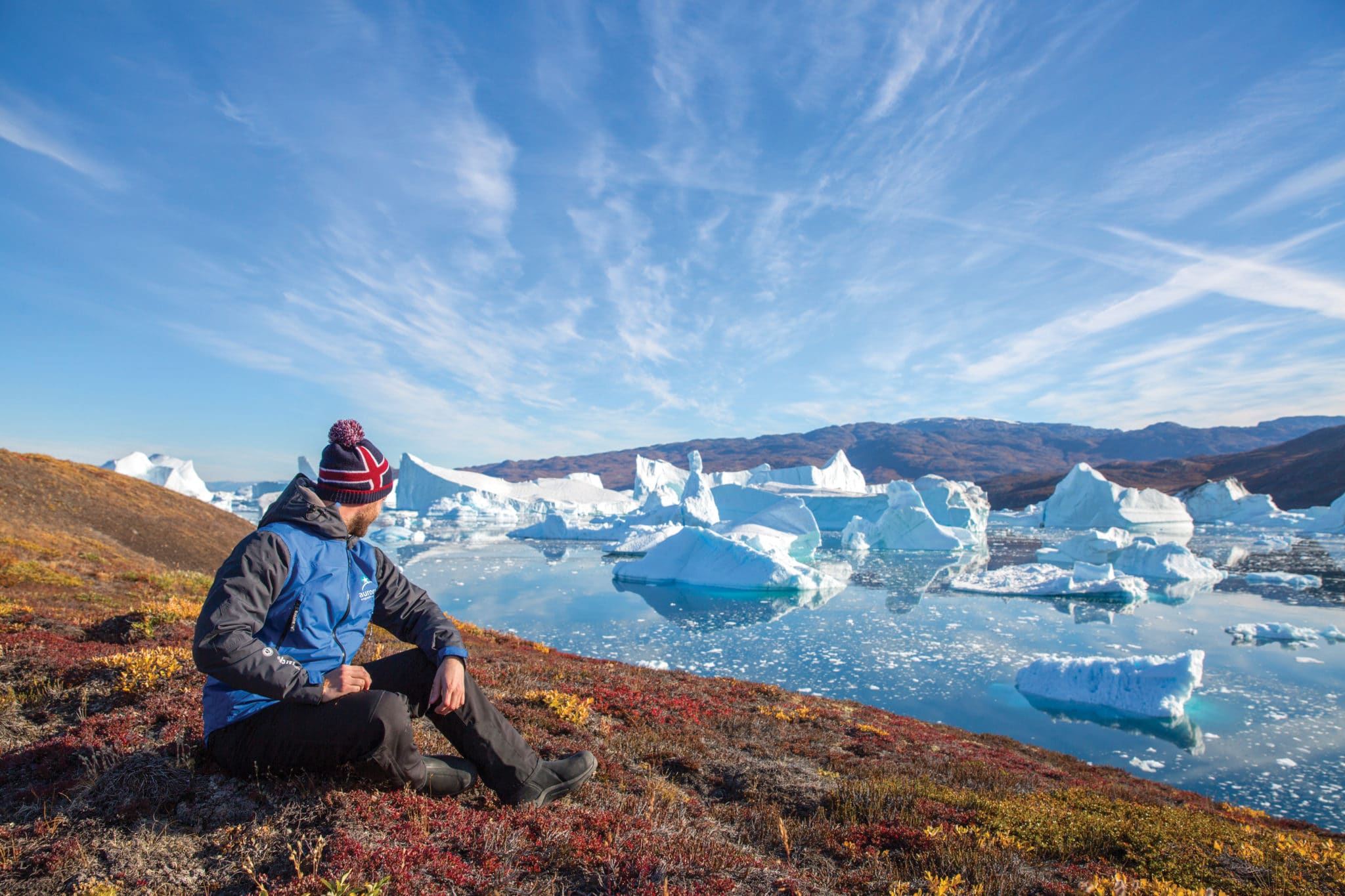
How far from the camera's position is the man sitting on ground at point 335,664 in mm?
2389

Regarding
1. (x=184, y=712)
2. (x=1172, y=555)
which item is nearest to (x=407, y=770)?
(x=184, y=712)

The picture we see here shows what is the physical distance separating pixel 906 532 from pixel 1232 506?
1728 inches

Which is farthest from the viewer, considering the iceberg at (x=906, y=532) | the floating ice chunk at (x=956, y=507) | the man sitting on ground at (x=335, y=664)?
the floating ice chunk at (x=956, y=507)

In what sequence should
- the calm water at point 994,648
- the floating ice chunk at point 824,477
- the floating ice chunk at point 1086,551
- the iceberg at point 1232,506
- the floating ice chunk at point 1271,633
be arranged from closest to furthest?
the calm water at point 994,648, the floating ice chunk at point 1271,633, the floating ice chunk at point 1086,551, the iceberg at point 1232,506, the floating ice chunk at point 824,477

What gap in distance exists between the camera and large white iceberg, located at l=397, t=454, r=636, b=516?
6869 centimetres

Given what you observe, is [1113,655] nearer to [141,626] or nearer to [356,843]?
[356,843]

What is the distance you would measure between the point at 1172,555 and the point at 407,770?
3227cm

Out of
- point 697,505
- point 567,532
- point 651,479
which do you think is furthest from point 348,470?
point 651,479

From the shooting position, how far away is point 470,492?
67625mm

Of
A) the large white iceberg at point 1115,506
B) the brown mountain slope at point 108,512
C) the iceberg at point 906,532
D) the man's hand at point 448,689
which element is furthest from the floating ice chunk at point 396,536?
the large white iceberg at point 1115,506

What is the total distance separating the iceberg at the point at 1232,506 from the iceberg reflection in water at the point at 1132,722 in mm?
60632

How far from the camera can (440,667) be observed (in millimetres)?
2920

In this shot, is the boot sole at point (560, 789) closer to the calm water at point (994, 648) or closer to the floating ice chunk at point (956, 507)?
the calm water at point (994, 648)

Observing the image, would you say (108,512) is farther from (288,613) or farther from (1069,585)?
(1069,585)
